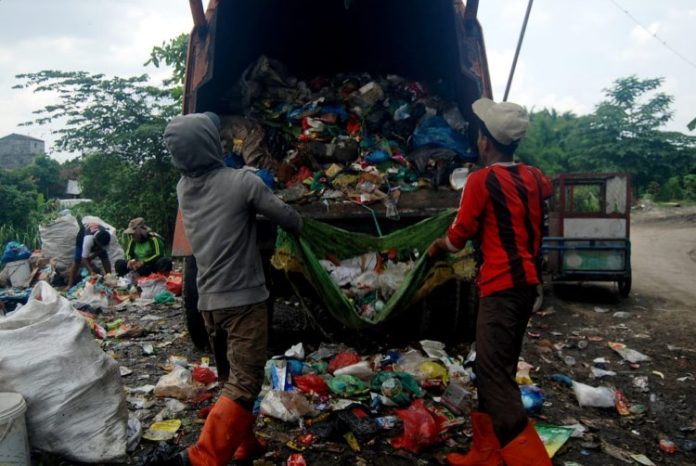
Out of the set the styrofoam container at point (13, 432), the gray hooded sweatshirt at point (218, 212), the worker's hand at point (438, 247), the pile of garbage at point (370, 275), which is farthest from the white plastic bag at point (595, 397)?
the styrofoam container at point (13, 432)

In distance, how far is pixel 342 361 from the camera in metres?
3.34

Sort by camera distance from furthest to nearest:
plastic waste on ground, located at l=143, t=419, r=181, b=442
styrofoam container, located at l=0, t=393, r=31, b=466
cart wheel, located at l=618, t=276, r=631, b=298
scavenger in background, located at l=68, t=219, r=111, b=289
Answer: scavenger in background, located at l=68, t=219, r=111, b=289, cart wheel, located at l=618, t=276, r=631, b=298, plastic waste on ground, located at l=143, t=419, r=181, b=442, styrofoam container, located at l=0, t=393, r=31, b=466

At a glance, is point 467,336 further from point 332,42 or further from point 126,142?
point 126,142

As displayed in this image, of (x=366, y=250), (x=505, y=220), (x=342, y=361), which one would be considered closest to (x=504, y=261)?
(x=505, y=220)

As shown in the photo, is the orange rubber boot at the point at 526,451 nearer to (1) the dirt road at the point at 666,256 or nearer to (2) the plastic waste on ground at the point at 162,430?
(2) the plastic waste on ground at the point at 162,430

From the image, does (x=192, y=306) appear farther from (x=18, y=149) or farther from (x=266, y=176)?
(x=18, y=149)

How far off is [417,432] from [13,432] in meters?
1.68

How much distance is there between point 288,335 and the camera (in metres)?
4.06

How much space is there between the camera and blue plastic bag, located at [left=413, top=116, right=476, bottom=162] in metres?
3.56

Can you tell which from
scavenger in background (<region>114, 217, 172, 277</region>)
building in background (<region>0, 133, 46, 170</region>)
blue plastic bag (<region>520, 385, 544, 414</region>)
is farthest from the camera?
building in background (<region>0, 133, 46, 170</region>)

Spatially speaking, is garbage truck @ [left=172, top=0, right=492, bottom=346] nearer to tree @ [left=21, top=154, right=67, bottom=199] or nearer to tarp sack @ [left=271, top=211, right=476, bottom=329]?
tarp sack @ [left=271, top=211, right=476, bottom=329]

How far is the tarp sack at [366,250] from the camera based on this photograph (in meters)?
2.89

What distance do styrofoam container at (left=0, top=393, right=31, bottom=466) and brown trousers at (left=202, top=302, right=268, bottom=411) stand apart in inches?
30.4

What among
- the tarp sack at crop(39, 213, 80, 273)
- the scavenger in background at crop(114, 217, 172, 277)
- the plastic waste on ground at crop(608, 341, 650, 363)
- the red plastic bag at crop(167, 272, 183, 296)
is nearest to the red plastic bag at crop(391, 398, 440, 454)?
the plastic waste on ground at crop(608, 341, 650, 363)
